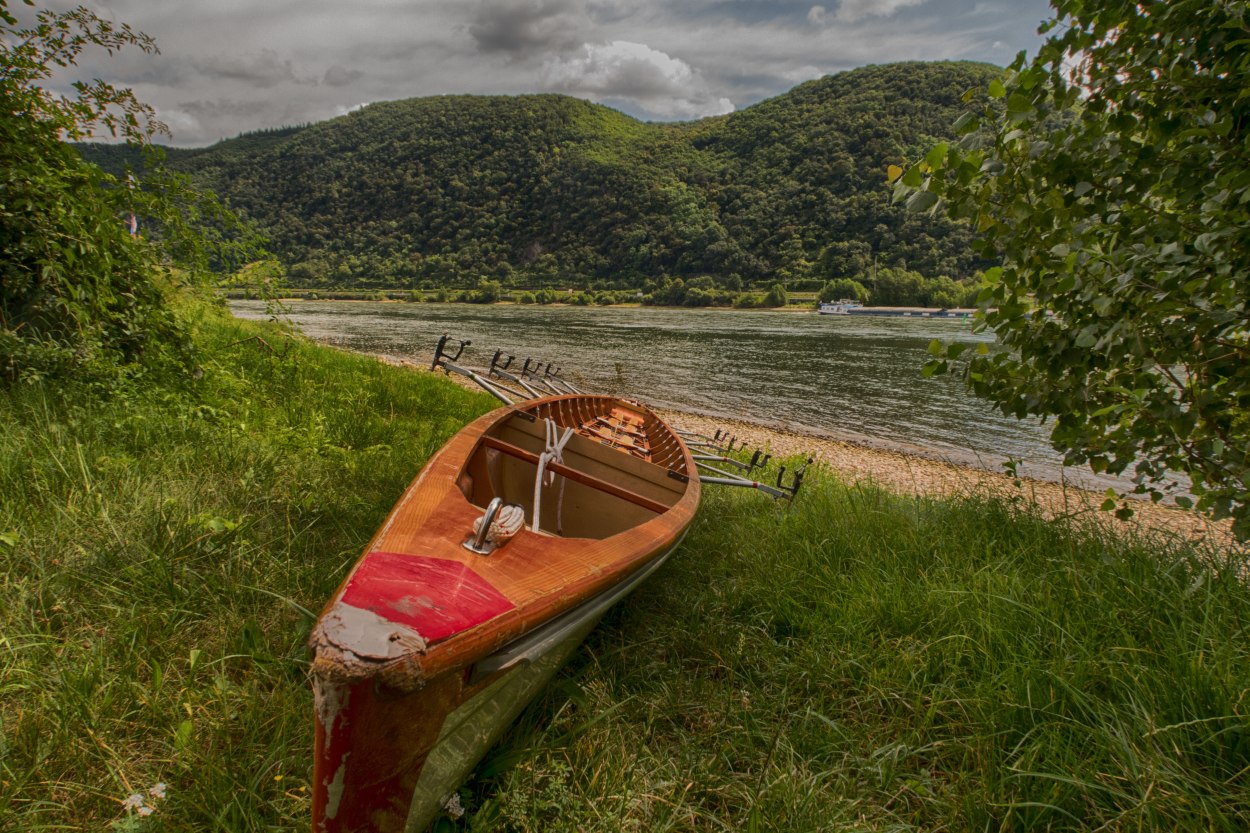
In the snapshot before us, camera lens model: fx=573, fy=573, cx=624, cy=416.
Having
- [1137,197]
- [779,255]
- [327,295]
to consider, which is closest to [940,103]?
[779,255]

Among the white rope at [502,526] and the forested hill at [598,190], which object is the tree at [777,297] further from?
the white rope at [502,526]

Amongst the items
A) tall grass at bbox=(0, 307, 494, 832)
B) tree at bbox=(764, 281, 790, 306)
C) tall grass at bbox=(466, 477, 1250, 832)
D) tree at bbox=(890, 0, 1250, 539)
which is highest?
tree at bbox=(890, 0, 1250, 539)

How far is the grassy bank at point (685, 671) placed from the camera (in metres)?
1.67

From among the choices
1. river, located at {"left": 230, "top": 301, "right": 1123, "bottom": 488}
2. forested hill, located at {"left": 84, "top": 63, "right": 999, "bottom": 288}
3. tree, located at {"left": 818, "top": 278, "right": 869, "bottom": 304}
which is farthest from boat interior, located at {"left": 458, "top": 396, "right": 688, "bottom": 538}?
forested hill, located at {"left": 84, "top": 63, "right": 999, "bottom": 288}

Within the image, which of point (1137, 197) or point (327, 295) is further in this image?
point (327, 295)

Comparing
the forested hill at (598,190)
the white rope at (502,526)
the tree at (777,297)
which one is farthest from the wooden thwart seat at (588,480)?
the forested hill at (598,190)

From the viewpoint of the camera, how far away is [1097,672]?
2.01 metres

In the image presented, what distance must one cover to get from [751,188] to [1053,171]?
105363 mm

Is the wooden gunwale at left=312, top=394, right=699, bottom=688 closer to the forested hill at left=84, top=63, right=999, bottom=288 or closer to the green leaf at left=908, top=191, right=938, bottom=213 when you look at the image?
the green leaf at left=908, top=191, right=938, bottom=213

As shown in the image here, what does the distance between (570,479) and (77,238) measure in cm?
310

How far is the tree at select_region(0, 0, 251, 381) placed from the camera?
323 cm

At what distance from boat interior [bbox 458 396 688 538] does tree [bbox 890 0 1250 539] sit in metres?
2.11

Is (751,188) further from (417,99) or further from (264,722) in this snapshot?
(417,99)

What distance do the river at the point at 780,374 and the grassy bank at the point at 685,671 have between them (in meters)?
2.21
